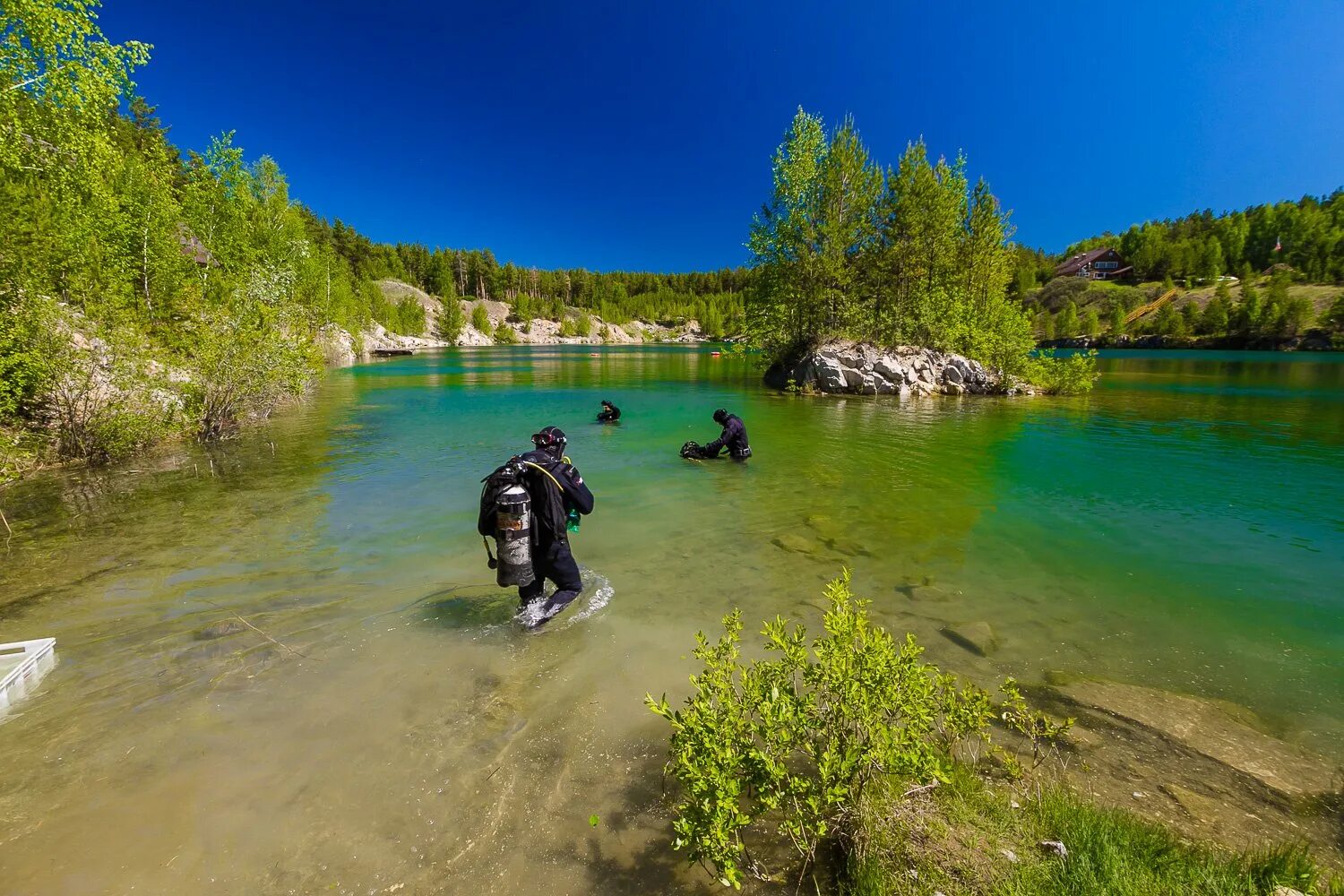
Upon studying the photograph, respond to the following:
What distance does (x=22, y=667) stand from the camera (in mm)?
5410

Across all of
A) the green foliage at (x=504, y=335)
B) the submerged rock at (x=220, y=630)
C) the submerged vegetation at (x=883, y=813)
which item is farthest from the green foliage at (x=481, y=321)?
the submerged vegetation at (x=883, y=813)

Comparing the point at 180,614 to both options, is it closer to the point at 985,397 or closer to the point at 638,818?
the point at 638,818

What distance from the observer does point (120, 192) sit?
23297 mm

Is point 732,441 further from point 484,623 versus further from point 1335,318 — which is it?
point 1335,318

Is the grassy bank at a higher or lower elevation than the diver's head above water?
lower

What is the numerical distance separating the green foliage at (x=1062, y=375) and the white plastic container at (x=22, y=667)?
46350 mm

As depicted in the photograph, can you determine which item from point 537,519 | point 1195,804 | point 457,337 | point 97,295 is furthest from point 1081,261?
point 97,295

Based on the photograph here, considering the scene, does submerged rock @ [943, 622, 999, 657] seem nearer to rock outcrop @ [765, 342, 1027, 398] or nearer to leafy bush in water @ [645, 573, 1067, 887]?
leafy bush in water @ [645, 573, 1067, 887]

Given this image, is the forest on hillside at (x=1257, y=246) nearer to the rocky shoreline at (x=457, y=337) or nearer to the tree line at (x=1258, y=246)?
the tree line at (x=1258, y=246)

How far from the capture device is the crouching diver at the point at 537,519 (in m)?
6.64

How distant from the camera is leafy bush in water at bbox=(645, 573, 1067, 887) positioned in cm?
317

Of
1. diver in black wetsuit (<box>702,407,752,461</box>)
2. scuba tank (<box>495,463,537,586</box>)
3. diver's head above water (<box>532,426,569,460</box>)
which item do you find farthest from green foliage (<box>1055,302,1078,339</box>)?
scuba tank (<box>495,463,537,586</box>)

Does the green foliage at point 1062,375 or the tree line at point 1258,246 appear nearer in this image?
the green foliage at point 1062,375

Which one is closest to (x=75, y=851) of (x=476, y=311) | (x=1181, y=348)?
(x=1181, y=348)
